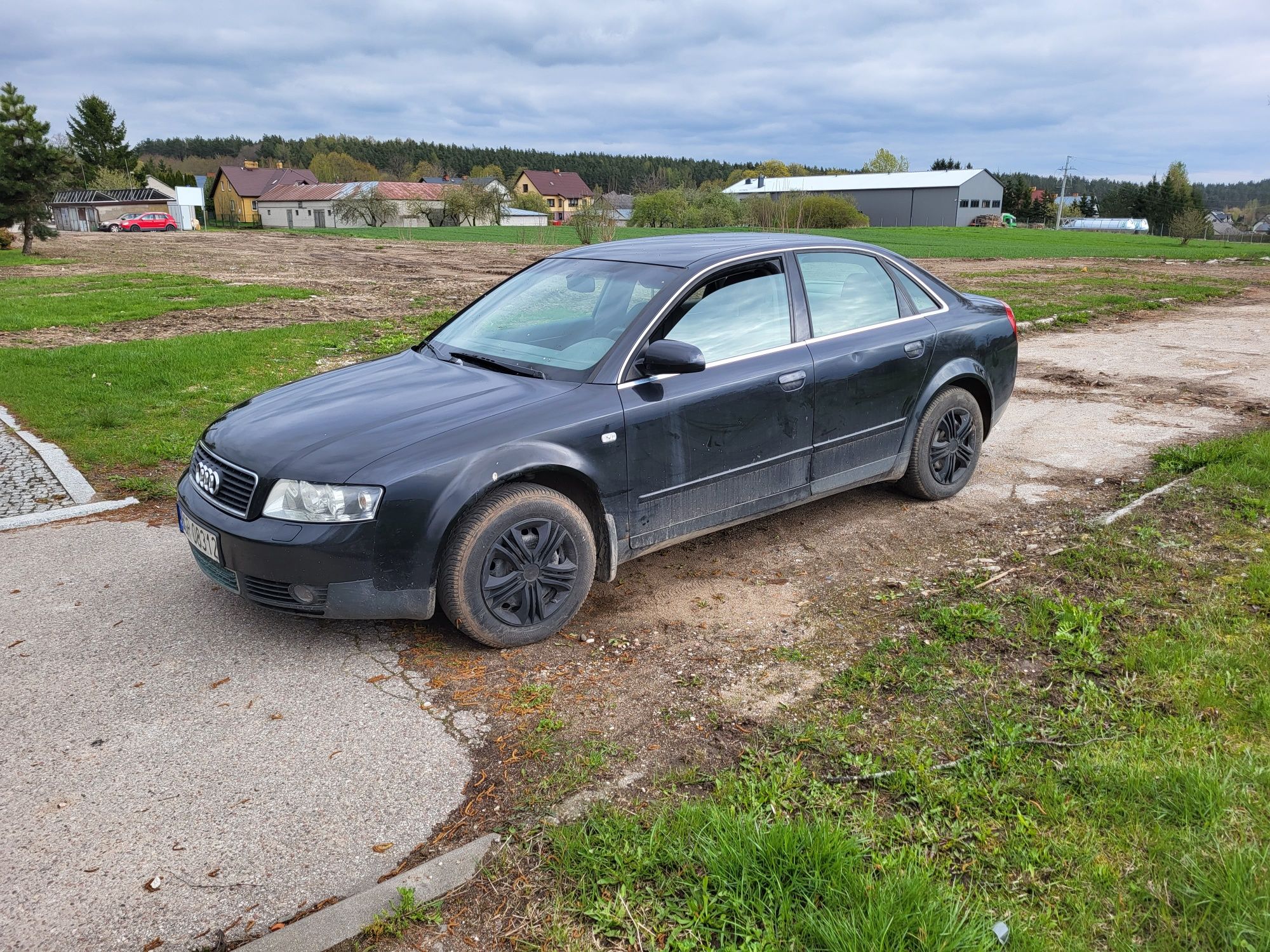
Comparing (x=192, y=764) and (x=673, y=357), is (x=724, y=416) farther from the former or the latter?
(x=192, y=764)

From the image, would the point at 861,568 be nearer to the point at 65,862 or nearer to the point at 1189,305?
the point at 65,862

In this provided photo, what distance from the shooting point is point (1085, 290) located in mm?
20266

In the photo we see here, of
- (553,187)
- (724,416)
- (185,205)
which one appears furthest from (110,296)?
(553,187)

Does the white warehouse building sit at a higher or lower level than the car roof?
higher

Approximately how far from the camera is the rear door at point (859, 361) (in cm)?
494

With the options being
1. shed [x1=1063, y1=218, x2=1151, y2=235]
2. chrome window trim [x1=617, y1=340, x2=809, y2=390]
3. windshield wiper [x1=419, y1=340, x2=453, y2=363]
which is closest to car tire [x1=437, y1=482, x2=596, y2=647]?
chrome window trim [x1=617, y1=340, x2=809, y2=390]

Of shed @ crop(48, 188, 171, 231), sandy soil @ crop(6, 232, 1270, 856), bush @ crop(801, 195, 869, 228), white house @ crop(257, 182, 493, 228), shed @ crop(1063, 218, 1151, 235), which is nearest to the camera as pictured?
sandy soil @ crop(6, 232, 1270, 856)

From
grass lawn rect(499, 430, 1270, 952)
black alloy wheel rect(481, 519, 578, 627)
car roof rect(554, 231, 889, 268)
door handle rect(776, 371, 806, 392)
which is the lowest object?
grass lawn rect(499, 430, 1270, 952)

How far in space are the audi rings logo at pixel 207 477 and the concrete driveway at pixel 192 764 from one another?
66 centimetres

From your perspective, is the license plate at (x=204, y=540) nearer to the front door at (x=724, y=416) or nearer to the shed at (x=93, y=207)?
the front door at (x=724, y=416)

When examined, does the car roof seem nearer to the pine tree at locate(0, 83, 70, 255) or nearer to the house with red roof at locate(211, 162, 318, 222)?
the pine tree at locate(0, 83, 70, 255)

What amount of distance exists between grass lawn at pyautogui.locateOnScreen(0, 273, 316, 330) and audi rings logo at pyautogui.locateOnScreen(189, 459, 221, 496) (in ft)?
40.5

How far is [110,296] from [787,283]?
17544 millimetres

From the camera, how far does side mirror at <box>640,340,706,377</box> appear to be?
162 inches
